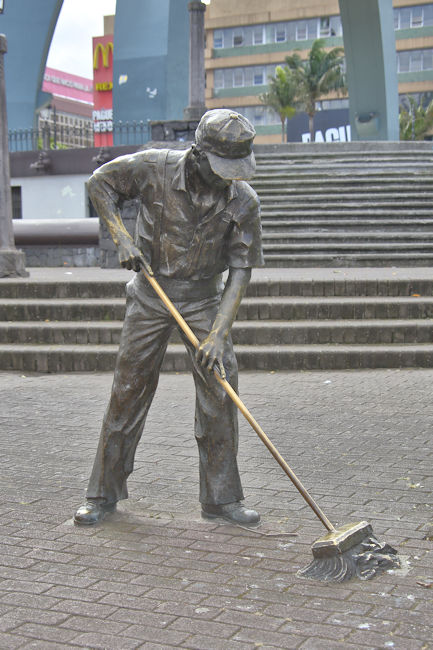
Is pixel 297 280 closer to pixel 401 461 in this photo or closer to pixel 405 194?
pixel 401 461

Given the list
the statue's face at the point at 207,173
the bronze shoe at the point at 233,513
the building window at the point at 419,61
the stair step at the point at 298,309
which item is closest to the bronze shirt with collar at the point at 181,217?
the statue's face at the point at 207,173

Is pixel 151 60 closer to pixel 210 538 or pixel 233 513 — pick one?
pixel 233 513

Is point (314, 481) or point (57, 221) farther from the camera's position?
point (57, 221)

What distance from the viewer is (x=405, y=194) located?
15.3 metres

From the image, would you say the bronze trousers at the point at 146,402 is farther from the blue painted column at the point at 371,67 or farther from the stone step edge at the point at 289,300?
the blue painted column at the point at 371,67

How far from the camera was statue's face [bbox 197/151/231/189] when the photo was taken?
3854mm

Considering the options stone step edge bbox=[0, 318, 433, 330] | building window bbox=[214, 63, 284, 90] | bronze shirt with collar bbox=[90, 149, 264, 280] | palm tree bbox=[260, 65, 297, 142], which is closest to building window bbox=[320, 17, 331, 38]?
building window bbox=[214, 63, 284, 90]

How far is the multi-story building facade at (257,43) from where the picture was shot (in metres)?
66.8

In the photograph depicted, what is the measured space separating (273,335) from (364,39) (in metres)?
16.6

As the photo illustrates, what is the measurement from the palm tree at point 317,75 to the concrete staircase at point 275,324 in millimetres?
48077

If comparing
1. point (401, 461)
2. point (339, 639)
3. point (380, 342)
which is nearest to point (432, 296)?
point (380, 342)

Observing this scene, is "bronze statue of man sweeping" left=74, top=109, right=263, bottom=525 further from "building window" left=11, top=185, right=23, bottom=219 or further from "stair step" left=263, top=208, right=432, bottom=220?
"building window" left=11, top=185, right=23, bottom=219

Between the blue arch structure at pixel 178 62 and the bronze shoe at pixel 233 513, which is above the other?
the blue arch structure at pixel 178 62

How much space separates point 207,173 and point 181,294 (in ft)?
2.12
